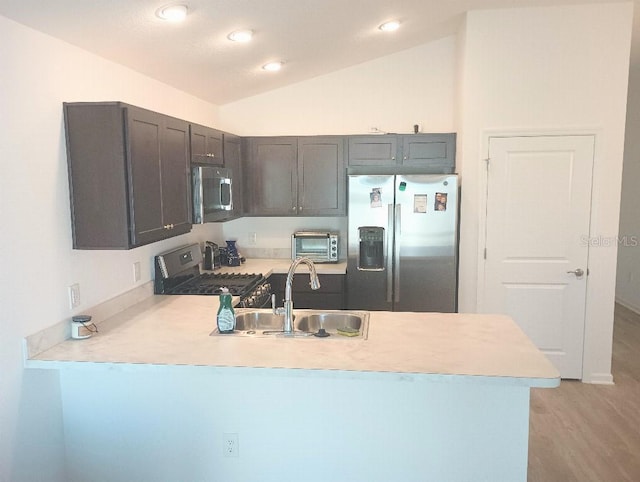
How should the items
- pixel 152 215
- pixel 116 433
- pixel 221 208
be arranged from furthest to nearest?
pixel 221 208 < pixel 152 215 < pixel 116 433

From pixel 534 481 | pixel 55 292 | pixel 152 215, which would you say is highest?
pixel 152 215

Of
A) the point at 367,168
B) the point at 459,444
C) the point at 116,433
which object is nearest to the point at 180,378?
the point at 116,433

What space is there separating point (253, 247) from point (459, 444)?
10.5 ft

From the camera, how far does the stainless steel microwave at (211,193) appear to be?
3197mm

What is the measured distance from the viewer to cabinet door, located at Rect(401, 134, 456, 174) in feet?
14.1

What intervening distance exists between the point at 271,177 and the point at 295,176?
0.22 meters

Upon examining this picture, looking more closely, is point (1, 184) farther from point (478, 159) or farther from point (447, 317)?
point (478, 159)

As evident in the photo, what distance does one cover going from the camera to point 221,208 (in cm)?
366

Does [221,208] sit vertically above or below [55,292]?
above

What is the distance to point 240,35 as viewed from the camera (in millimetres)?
2891

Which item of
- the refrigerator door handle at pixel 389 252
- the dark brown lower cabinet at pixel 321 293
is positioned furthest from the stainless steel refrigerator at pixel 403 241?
the dark brown lower cabinet at pixel 321 293

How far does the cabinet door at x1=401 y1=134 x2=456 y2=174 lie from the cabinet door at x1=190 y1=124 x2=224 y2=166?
5.24 feet

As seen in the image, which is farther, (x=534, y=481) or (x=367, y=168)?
(x=367, y=168)

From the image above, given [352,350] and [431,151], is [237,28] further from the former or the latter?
[431,151]
